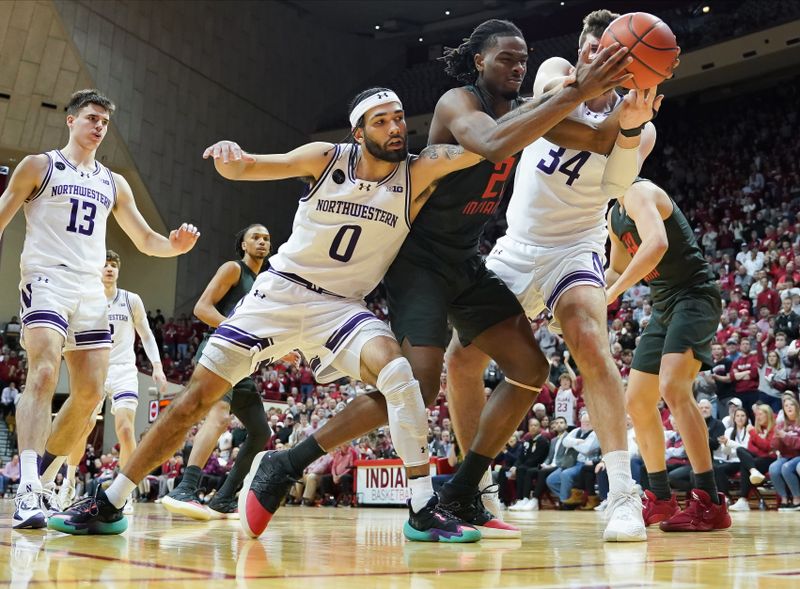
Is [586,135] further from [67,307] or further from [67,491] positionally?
[67,491]

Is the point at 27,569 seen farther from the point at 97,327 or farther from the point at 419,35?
the point at 419,35

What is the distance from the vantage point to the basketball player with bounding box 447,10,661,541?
13.1 feet

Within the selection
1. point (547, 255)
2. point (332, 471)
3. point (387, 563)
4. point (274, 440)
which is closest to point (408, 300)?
point (547, 255)

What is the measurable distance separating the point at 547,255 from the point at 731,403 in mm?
7178

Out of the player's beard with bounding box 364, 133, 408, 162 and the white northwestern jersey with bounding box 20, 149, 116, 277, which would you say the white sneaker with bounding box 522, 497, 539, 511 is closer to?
the white northwestern jersey with bounding box 20, 149, 116, 277

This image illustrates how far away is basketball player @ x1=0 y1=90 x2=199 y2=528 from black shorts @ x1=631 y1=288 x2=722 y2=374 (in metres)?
2.75

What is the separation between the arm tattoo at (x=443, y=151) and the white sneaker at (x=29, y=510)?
8.46 feet

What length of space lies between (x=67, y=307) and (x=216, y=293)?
1622mm

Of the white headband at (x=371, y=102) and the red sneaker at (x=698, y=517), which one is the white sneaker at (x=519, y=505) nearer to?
the red sneaker at (x=698, y=517)

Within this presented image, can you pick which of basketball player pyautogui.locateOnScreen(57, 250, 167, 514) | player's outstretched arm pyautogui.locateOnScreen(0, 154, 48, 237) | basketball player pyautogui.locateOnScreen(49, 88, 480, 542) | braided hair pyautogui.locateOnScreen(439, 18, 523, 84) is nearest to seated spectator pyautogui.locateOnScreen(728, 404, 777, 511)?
basketball player pyautogui.locateOnScreen(57, 250, 167, 514)

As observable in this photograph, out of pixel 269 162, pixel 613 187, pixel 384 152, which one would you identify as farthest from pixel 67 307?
pixel 613 187

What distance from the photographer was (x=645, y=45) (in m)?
3.42

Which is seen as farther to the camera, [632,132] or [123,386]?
[123,386]

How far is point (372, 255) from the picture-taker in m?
3.98
